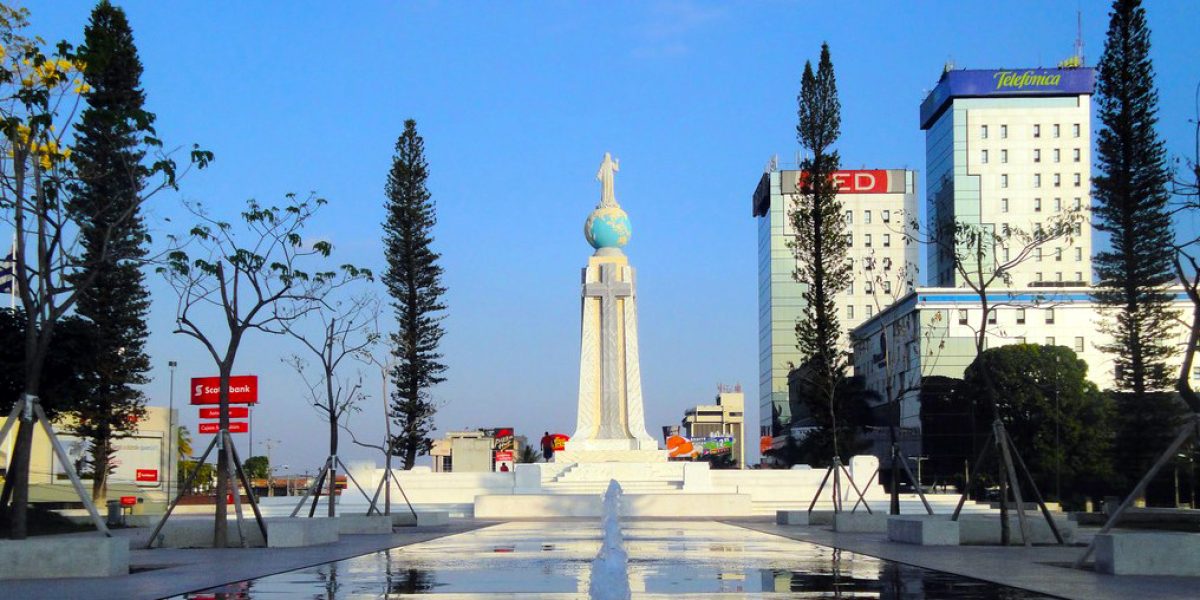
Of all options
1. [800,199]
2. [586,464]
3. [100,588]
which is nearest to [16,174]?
[100,588]

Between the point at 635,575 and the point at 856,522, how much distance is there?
11452 mm

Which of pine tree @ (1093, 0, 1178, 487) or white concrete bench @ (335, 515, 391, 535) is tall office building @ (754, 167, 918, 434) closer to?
pine tree @ (1093, 0, 1178, 487)

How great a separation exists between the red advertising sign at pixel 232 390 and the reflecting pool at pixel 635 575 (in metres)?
39.1

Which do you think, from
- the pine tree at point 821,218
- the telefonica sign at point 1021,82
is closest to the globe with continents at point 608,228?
the pine tree at point 821,218

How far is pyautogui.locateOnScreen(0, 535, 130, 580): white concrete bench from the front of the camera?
1273cm

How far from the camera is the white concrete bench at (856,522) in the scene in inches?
915

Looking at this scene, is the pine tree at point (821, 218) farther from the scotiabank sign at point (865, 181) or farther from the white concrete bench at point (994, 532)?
the scotiabank sign at point (865, 181)

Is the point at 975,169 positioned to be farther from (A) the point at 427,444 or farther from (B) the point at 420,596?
(B) the point at 420,596

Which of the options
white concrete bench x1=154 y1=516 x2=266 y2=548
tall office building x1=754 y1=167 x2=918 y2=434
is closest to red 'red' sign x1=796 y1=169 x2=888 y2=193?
tall office building x1=754 y1=167 x2=918 y2=434

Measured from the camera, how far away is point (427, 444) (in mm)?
46250

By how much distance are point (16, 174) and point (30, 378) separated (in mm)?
2135

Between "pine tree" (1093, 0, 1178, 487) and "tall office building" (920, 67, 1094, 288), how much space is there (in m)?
59.0

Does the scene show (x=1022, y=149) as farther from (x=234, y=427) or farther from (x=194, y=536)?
(x=194, y=536)

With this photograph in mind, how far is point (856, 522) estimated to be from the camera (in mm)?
23297
